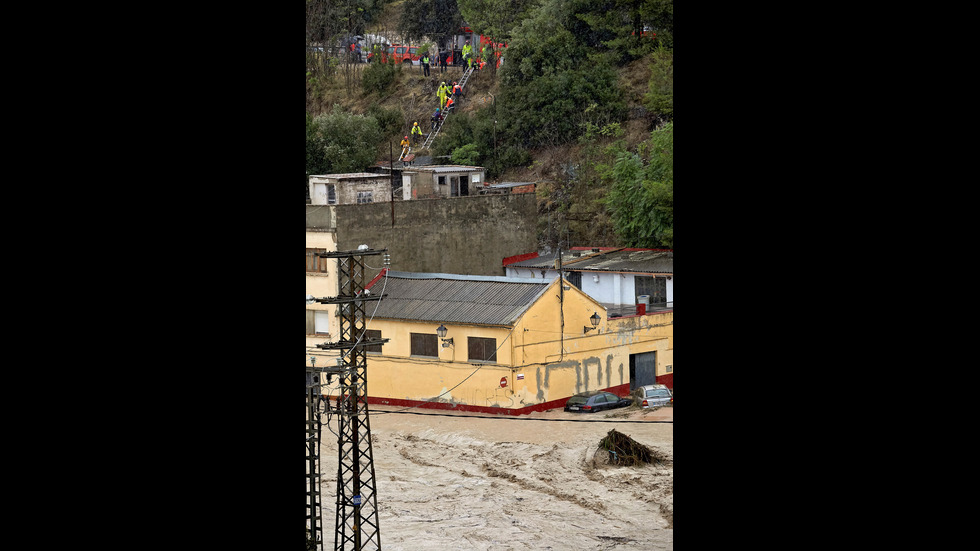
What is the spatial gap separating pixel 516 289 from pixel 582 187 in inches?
425

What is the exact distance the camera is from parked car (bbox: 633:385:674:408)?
20.4 m

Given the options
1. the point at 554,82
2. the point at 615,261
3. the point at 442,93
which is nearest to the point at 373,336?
the point at 615,261

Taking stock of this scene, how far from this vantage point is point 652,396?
20.5 metres

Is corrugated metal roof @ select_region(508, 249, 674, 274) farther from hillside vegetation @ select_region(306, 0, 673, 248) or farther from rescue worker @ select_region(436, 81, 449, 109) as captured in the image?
rescue worker @ select_region(436, 81, 449, 109)

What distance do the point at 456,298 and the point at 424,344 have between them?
1.04 meters

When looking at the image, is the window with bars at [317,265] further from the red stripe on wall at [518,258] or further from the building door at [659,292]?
the building door at [659,292]

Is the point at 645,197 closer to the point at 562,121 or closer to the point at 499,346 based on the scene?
the point at 562,121

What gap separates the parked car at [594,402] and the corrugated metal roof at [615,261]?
3.50m

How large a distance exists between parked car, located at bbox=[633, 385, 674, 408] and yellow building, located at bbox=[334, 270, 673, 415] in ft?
2.27

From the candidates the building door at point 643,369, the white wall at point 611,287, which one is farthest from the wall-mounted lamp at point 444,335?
the white wall at point 611,287

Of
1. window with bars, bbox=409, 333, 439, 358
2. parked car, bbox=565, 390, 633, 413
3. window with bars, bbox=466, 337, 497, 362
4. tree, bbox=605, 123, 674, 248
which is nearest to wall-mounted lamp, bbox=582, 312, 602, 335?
parked car, bbox=565, 390, 633, 413
